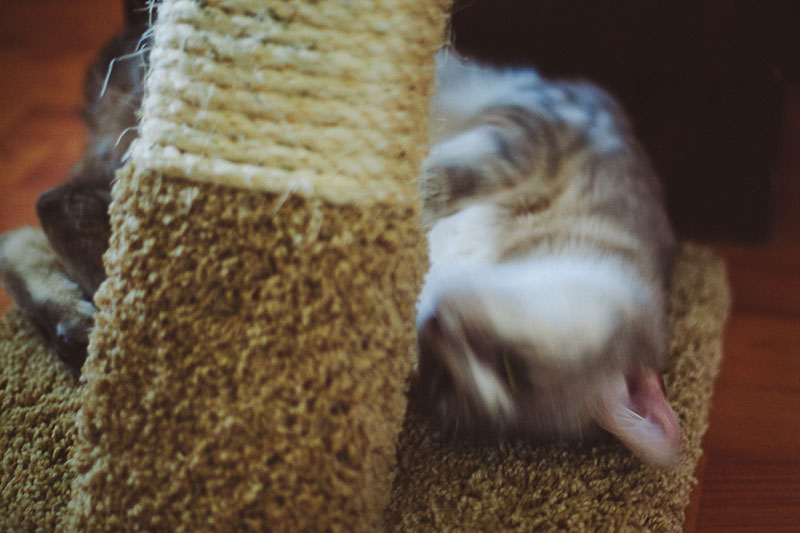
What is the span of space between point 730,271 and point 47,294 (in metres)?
1.54

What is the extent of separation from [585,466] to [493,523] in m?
0.18

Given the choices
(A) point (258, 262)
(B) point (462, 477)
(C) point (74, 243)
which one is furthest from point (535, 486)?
(C) point (74, 243)

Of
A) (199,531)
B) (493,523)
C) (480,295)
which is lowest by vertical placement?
(493,523)

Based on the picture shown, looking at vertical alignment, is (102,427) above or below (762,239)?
above

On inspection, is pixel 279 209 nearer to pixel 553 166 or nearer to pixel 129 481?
pixel 129 481

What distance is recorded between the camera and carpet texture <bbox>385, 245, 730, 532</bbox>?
3.18ft

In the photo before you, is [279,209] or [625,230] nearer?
[279,209]

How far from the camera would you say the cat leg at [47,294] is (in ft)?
3.70

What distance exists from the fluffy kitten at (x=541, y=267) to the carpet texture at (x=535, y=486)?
0.04 meters

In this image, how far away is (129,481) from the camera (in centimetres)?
77

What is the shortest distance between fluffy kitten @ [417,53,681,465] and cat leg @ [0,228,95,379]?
1.94 feet

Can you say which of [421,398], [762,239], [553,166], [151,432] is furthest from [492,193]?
[762,239]

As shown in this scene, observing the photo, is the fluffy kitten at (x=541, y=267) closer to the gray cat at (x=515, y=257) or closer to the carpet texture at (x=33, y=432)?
the gray cat at (x=515, y=257)

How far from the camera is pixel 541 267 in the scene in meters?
1.13
